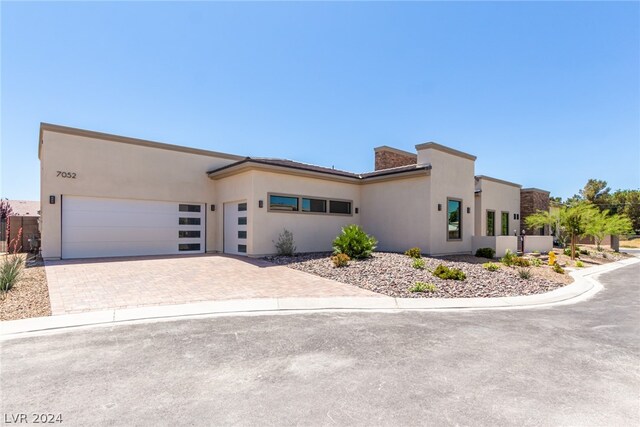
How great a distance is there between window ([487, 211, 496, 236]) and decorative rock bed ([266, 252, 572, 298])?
10.5 m

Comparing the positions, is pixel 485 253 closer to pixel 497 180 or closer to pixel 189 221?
pixel 497 180

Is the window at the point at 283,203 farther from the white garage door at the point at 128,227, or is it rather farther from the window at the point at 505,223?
the window at the point at 505,223

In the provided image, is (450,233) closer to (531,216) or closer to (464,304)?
(464,304)

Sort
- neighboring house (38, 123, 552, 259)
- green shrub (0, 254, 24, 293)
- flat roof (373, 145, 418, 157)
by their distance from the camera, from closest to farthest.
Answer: green shrub (0, 254, 24, 293)
neighboring house (38, 123, 552, 259)
flat roof (373, 145, 418, 157)

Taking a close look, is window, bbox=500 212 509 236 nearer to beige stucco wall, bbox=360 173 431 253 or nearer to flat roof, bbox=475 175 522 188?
flat roof, bbox=475 175 522 188

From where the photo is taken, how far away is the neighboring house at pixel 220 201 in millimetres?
13641

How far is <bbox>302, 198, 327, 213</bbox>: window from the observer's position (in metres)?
16.0

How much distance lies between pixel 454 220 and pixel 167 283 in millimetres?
13110

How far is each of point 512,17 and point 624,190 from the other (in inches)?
1906

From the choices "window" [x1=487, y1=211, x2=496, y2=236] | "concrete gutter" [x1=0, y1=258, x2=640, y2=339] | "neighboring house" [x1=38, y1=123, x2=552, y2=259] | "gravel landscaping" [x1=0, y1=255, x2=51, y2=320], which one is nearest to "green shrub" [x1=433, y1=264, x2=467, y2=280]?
"concrete gutter" [x1=0, y1=258, x2=640, y2=339]

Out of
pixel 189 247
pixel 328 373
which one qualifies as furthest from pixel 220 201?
pixel 328 373

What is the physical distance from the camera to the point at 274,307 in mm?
7109

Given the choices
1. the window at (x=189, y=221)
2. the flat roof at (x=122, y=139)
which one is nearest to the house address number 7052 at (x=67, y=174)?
the flat roof at (x=122, y=139)

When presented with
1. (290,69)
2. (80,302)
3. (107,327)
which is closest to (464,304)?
(107,327)
